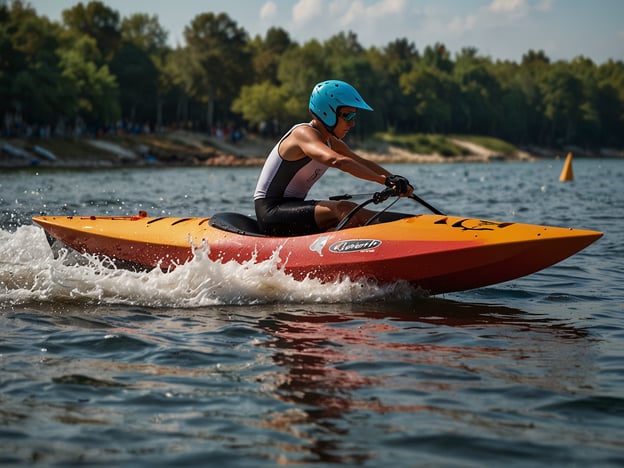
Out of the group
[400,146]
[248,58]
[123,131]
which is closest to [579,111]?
[400,146]

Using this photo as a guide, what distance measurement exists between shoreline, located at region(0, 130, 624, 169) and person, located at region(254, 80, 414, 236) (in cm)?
4473

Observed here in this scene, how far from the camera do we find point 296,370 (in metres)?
6.00

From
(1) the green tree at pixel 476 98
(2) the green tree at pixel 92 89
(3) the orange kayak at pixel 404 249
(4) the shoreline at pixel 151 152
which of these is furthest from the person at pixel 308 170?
(1) the green tree at pixel 476 98

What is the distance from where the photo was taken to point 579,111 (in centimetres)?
14900

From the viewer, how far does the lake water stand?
461 cm

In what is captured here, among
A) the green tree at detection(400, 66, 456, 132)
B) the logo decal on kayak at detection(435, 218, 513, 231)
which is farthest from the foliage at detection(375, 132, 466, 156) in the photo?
the logo decal on kayak at detection(435, 218, 513, 231)

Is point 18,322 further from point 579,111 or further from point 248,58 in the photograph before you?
point 579,111

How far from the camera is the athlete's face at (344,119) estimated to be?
352 inches

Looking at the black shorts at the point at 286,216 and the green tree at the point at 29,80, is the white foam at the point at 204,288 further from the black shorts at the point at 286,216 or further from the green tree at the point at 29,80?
the green tree at the point at 29,80

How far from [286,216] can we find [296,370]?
3152 mm

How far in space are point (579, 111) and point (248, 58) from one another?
7246 centimetres

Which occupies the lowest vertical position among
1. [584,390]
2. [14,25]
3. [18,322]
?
[18,322]

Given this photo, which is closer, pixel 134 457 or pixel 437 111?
pixel 134 457

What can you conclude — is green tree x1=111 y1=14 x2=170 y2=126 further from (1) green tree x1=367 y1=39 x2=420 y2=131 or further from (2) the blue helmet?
(2) the blue helmet
